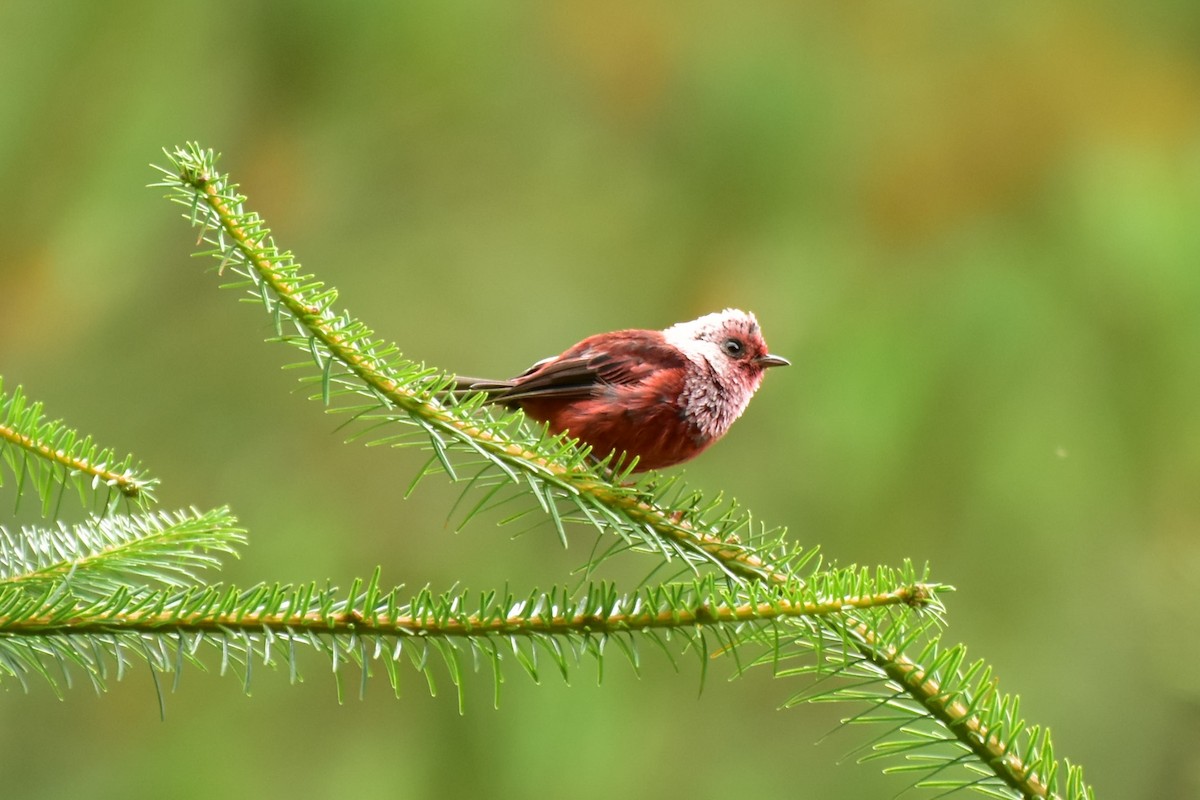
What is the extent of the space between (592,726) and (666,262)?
1401 millimetres

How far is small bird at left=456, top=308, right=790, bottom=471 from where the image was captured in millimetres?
2670

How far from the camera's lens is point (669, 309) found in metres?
3.63

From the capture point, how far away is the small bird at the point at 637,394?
2.67 m

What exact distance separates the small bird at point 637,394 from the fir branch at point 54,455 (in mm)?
1202

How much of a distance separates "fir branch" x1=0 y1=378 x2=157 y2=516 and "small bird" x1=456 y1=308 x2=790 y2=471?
1.20 m

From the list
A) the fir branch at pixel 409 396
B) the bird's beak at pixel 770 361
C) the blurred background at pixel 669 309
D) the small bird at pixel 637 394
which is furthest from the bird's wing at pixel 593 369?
the fir branch at pixel 409 396

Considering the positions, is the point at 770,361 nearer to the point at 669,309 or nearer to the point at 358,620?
the point at 669,309

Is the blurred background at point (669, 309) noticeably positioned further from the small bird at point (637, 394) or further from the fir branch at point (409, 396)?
the fir branch at point (409, 396)

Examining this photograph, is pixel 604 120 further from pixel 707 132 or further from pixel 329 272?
pixel 329 272

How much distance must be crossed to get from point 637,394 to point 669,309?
100 centimetres

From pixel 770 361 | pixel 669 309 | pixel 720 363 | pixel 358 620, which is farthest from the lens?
pixel 669 309

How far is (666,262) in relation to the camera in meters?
3.65

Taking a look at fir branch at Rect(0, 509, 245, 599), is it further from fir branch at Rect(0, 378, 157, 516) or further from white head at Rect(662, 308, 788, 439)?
white head at Rect(662, 308, 788, 439)

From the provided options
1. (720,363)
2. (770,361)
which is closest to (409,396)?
(720,363)
